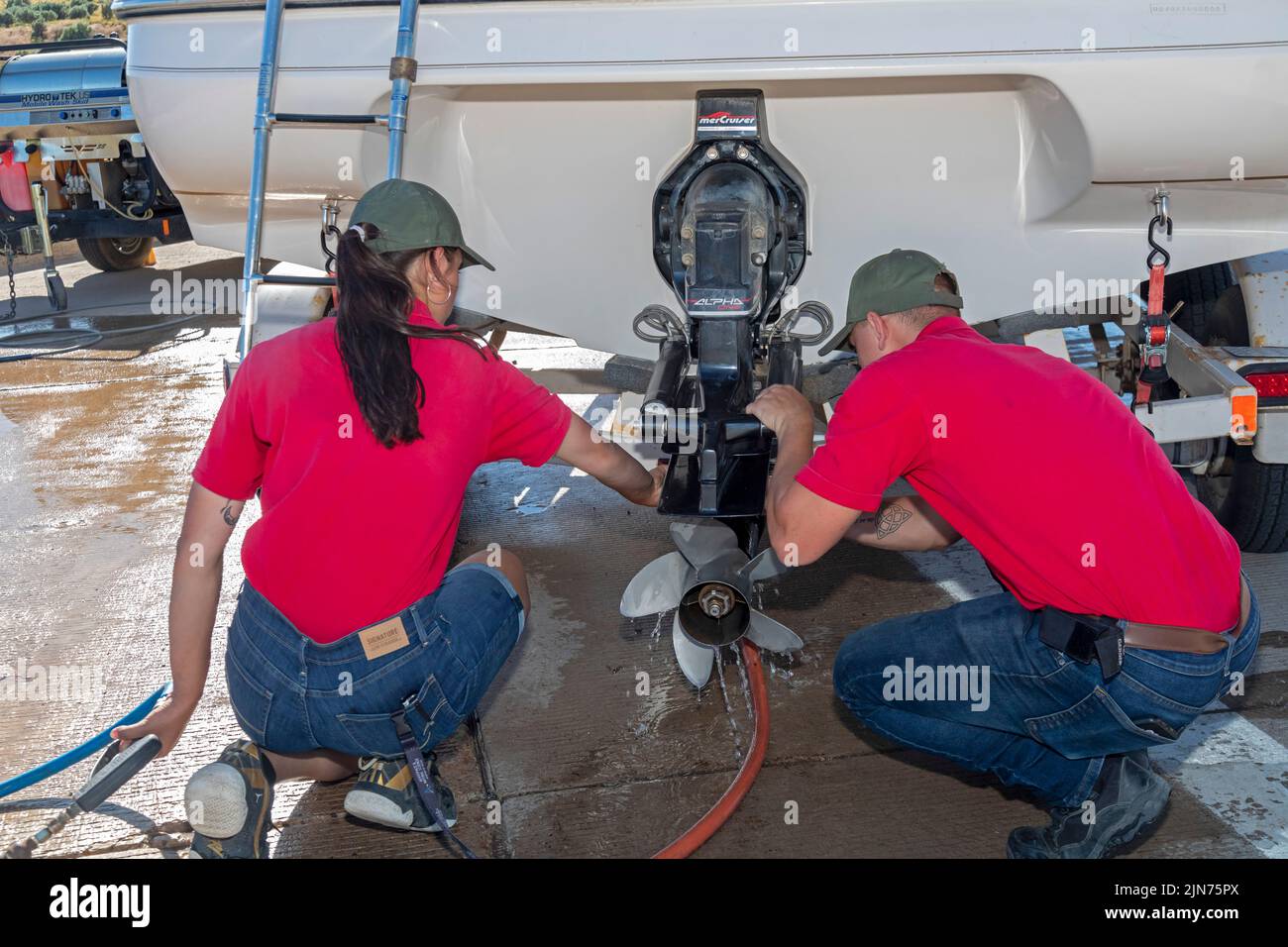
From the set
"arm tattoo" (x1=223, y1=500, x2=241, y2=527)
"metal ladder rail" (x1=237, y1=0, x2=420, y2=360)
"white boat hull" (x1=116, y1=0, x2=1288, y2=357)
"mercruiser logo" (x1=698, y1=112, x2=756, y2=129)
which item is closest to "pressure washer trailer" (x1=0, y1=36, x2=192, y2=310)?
"white boat hull" (x1=116, y1=0, x2=1288, y2=357)

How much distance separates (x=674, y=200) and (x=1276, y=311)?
1.66 meters

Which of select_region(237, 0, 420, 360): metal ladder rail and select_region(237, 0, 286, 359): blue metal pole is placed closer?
select_region(237, 0, 420, 360): metal ladder rail

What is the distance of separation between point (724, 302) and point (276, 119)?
1.23 meters

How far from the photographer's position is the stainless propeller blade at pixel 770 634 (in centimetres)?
280

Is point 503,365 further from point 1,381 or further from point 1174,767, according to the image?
point 1,381

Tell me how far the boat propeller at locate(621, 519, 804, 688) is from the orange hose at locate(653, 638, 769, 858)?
4.2 inches

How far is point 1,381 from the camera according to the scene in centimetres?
623

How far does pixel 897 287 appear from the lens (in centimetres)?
242

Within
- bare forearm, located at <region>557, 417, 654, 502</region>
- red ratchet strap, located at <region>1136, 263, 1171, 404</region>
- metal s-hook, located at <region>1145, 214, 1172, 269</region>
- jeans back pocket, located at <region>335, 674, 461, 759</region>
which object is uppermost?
metal s-hook, located at <region>1145, 214, 1172, 269</region>

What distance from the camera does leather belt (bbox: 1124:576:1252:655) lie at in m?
2.25

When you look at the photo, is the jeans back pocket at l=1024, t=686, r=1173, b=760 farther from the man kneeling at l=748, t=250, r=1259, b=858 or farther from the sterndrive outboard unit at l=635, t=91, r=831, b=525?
the sterndrive outboard unit at l=635, t=91, r=831, b=525

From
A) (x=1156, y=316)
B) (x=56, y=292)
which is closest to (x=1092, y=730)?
(x=1156, y=316)

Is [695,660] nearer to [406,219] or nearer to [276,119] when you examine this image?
[406,219]

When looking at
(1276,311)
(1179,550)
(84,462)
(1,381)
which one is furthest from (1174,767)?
(1,381)
